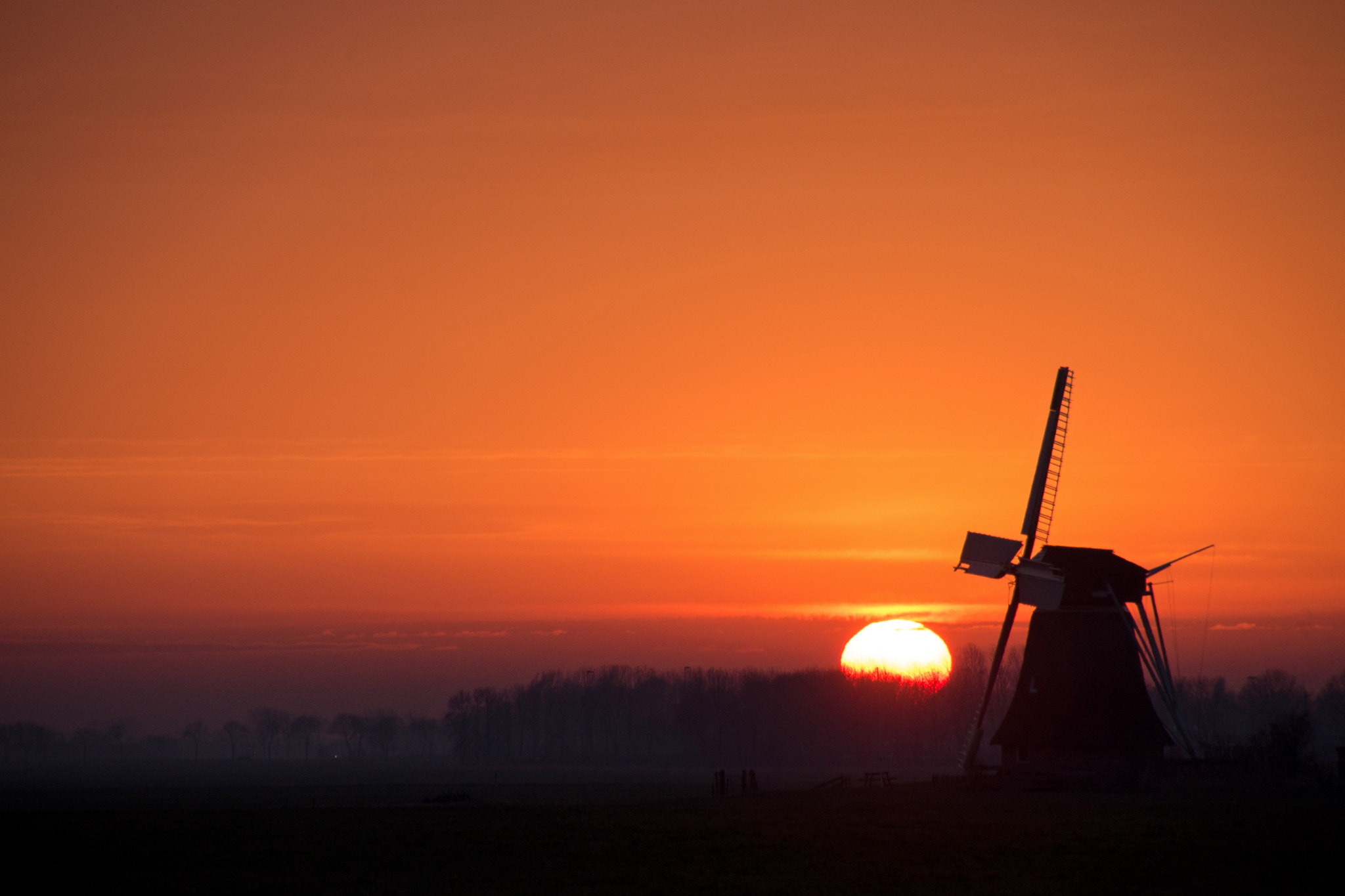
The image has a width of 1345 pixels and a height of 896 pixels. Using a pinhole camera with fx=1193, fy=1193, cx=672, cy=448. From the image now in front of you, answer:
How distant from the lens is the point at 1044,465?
59000mm

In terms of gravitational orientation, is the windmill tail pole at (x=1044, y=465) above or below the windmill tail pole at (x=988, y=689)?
above

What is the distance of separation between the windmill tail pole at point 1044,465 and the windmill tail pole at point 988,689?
9.60ft

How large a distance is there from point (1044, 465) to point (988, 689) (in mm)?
11568

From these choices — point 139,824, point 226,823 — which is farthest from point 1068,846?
point 139,824

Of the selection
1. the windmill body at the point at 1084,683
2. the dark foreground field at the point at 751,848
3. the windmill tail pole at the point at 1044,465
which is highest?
the windmill tail pole at the point at 1044,465

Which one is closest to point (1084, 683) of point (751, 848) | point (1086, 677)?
point (1086, 677)

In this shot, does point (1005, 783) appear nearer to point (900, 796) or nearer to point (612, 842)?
point (900, 796)

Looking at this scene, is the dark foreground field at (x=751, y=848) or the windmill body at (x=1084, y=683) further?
the windmill body at (x=1084, y=683)

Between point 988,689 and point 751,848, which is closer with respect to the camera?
point 751,848

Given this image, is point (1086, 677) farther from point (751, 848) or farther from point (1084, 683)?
point (751, 848)

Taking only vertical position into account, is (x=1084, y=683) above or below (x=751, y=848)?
above

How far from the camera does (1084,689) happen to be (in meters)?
51.7

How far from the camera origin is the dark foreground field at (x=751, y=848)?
2850cm

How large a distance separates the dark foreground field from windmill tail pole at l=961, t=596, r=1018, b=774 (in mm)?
3232
